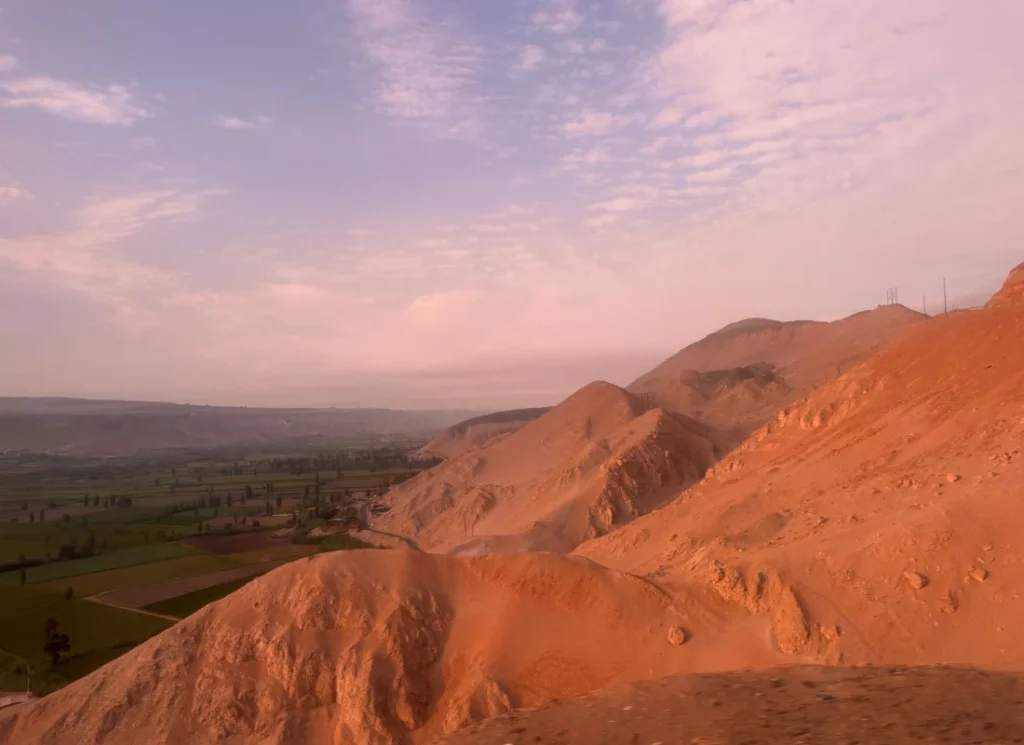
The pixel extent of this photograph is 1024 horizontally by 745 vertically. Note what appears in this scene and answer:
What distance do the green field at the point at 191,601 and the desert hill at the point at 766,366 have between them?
35174mm

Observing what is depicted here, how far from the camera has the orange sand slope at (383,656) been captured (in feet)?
48.9

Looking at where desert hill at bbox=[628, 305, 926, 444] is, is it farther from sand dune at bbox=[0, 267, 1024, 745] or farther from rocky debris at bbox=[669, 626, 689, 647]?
rocky debris at bbox=[669, 626, 689, 647]

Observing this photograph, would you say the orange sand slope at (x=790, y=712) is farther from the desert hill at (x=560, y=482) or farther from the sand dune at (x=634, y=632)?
the desert hill at (x=560, y=482)

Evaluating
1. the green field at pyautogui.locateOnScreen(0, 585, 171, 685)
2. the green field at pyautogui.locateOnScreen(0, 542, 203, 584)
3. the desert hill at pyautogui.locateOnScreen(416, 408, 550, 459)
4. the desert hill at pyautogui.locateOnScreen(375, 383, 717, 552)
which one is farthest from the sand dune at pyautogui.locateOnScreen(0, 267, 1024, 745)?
the desert hill at pyautogui.locateOnScreen(416, 408, 550, 459)

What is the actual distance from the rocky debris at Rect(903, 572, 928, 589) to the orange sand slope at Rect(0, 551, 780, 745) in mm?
3359

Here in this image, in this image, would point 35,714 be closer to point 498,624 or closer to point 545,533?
point 498,624

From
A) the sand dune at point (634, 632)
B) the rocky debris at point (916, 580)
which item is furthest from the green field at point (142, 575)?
the rocky debris at point (916, 580)

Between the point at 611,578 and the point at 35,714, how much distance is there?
1451cm

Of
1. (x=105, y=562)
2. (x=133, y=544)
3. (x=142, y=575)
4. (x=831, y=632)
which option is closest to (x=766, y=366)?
(x=142, y=575)

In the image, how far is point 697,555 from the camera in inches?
794

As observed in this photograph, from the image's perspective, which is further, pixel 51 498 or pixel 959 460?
pixel 51 498

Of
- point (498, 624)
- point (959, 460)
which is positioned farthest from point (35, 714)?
point (959, 460)

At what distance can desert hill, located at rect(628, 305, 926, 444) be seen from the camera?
6550 centimetres

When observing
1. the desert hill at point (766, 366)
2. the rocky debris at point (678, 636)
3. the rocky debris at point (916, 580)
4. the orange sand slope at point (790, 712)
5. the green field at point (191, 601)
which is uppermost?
the desert hill at point (766, 366)
